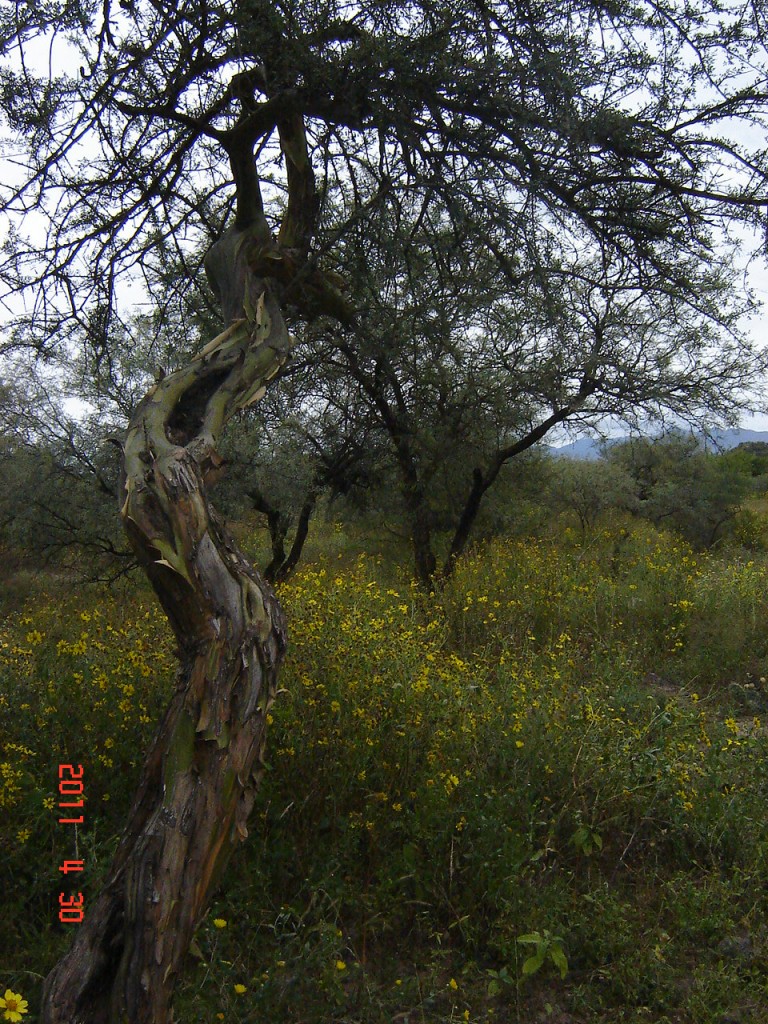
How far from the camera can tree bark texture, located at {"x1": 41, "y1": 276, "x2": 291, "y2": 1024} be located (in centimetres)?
193

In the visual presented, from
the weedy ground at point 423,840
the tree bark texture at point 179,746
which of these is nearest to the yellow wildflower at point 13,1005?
the tree bark texture at point 179,746

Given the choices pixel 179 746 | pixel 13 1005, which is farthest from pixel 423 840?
pixel 13 1005

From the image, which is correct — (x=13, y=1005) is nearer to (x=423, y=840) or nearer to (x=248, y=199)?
(x=423, y=840)

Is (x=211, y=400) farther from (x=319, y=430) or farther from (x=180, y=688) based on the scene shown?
(x=319, y=430)

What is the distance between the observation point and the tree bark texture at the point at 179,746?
1926 mm

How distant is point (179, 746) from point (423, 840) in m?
1.49

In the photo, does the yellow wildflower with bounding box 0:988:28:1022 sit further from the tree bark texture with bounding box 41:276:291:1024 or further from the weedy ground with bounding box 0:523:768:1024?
the weedy ground with bounding box 0:523:768:1024

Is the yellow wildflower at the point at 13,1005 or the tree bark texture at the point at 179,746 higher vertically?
the tree bark texture at the point at 179,746

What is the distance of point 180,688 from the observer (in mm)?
2232

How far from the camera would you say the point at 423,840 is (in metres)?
3.23

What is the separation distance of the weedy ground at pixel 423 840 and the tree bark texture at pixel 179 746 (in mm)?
553

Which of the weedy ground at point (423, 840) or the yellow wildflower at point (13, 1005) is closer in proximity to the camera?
the yellow wildflower at point (13, 1005)

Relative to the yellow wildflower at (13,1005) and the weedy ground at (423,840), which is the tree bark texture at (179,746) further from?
the weedy ground at (423,840)

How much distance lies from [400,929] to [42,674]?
195cm
